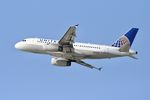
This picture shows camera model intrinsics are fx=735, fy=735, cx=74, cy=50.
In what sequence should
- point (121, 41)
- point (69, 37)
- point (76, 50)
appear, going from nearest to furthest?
point (69, 37) < point (76, 50) < point (121, 41)

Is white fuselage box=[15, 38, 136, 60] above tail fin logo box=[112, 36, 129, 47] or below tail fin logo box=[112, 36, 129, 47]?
below

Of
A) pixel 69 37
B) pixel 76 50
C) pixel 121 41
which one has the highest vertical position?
pixel 69 37

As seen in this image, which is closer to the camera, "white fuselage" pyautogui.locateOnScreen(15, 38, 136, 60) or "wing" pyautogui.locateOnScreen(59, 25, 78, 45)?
"wing" pyautogui.locateOnScreen(59, 25, 78, 45)

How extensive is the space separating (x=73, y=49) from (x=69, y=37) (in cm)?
488

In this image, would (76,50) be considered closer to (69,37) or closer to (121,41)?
(69,37)

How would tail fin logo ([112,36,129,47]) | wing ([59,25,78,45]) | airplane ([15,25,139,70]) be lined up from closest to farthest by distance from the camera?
1. wing ([59,25,78,45])
2. airplane ([15,25,139,70])
3. tail fin logo ([112,36,129,47])

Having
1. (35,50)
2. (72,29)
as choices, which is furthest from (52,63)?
(72,29)

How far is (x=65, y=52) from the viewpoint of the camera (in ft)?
543

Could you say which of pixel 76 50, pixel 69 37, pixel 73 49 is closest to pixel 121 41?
pixel 76 50

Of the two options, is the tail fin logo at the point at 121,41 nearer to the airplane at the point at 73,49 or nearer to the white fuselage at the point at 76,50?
the airplane at the point at 73,49

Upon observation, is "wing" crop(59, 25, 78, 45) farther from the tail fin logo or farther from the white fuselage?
the tail fin logo

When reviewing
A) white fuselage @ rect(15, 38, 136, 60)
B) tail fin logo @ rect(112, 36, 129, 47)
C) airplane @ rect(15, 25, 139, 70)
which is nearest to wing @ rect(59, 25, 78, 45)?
airplane @ rect(15, 25, 139, 70)

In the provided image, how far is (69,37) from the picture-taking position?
16238cm

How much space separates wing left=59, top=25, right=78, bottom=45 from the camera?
158600mm
